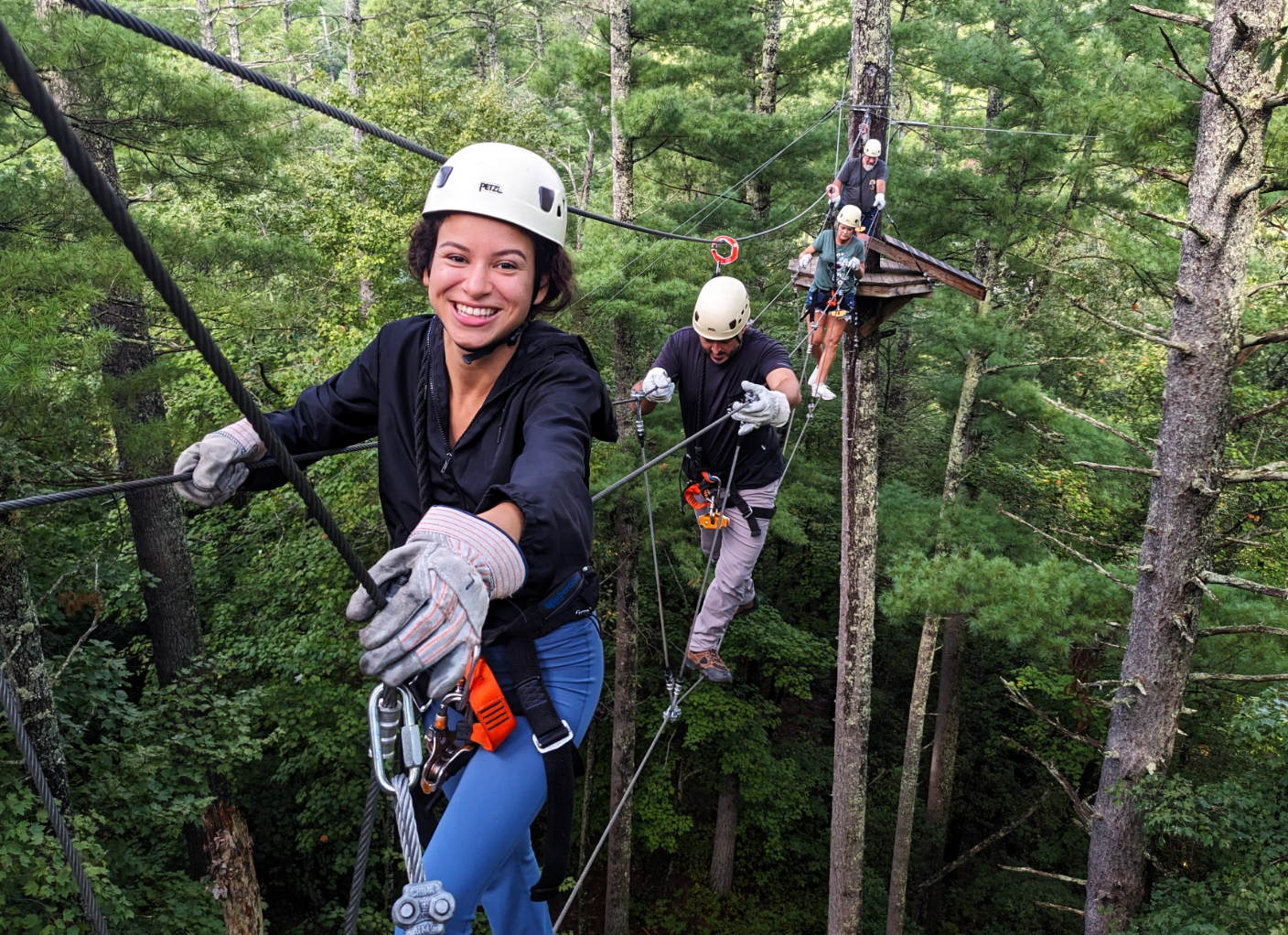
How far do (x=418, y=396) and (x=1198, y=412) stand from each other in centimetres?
565

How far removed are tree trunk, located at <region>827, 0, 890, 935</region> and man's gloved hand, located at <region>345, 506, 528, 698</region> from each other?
19.2 ft

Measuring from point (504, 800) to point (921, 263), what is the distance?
558 cm

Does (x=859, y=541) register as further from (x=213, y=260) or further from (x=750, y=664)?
(x=750, y=664)

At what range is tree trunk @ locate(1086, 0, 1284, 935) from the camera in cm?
502

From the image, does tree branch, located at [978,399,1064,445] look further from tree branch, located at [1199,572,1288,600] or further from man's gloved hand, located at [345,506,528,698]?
man's gloved hand, located at [345,506,528,698]

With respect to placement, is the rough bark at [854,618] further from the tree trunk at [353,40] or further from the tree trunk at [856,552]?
the tree trunk at [353,40]

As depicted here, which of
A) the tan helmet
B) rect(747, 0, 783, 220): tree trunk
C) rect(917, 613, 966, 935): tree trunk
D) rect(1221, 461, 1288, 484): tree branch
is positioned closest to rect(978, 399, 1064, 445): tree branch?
rect(917, 613, 966, 935): tree trunk

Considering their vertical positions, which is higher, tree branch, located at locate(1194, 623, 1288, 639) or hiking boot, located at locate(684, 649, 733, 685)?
tree branch, located at locate(1194, 623, 1288, 639)

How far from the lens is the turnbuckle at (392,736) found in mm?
1599

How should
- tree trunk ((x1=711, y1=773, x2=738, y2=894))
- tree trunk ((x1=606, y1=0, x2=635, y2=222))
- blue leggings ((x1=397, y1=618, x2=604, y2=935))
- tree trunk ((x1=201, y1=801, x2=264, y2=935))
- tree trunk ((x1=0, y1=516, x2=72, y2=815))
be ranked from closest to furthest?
1. blue leggings ((x1=397, y1=618, x2=604, y2=935))
2. tree trunk ((x1=0, y1=516, x2=72, y2=815))
3. tree trunk ((x1=201, y1=801, x2=264, y2=935))
4. tree trunk ((x1=606, y1=0, x2=635, y2=222))
5. tree trunk ((x1=711, y1=773, x2=738, y2=894))

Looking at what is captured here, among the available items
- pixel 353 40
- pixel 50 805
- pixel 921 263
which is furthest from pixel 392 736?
pixel 353 40

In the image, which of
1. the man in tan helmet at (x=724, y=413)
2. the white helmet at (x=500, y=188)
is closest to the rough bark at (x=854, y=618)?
the man in tan helmet at (x=724, y=413)

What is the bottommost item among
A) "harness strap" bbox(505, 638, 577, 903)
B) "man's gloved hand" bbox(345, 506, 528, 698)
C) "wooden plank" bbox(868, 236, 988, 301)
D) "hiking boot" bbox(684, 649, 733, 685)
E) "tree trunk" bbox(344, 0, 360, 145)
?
"hiking boot" bbox(684, 649, 733, 685)

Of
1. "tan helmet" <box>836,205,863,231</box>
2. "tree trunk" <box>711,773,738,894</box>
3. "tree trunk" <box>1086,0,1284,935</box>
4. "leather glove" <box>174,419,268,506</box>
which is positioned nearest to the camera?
"leather glove" <box>174,419,268,506</box>
